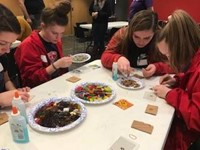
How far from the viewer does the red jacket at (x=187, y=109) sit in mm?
1006

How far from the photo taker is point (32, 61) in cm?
156

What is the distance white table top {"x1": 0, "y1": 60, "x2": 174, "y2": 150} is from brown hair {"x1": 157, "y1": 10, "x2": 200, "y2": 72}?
0.97 ft

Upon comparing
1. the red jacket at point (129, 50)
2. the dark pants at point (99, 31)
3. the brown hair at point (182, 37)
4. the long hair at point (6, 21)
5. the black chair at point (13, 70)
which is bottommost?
the dark pants at point (99, 31)

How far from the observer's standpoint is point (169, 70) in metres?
1.62

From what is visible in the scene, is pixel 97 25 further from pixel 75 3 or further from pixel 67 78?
pixel 67 78

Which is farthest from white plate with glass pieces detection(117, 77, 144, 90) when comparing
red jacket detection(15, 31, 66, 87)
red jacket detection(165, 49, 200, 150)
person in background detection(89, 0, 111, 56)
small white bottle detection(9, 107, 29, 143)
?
person in background detection(89, 0, 111, 56)

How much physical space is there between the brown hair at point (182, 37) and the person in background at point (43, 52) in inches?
28.9

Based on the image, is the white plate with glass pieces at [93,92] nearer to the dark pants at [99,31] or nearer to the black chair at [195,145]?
the black chair at [195,145]

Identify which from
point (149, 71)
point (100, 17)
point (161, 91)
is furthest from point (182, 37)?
point (100, 17)

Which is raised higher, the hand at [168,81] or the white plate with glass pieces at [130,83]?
the hand at [168,81]

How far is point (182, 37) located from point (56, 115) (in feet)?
2.48

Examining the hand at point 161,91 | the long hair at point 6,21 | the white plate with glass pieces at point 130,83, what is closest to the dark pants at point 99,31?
the white plate with glass pieces at point 130,83

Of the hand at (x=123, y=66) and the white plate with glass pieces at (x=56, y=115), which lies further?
the hand at (x=123, y=66)

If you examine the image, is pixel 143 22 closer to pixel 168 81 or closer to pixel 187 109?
pixel 168 81
